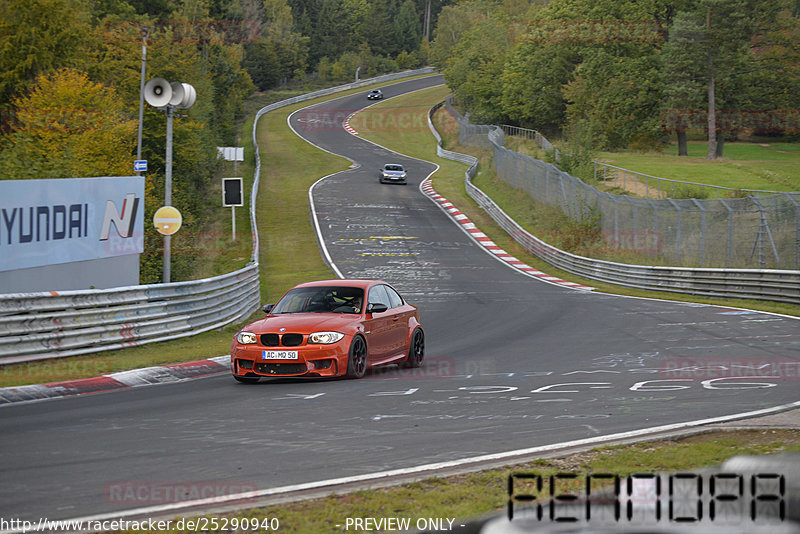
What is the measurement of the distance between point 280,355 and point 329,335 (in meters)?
0.74

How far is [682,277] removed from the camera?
2886 centimetres

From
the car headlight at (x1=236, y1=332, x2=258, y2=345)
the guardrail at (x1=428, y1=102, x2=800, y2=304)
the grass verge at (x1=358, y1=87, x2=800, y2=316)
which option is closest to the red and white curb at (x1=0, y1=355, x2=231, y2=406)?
the car headlight at (x1=236, y1=332, x2=258, y2=345)

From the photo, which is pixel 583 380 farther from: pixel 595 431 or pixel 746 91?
pixel 746 91

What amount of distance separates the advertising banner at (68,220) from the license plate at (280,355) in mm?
5386

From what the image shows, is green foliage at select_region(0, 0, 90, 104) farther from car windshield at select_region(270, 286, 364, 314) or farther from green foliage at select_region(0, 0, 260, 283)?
car windshield at select_region(270, 286, 364, 314)

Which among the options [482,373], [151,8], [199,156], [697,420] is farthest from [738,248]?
[151,8]

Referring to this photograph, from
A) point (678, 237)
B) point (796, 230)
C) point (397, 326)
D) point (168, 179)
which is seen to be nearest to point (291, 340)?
point (397, 326)

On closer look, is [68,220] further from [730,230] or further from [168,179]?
[730,230]

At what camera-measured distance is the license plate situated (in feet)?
41.4

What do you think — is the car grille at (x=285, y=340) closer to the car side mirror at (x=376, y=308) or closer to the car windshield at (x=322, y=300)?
the car windshield at (x=322, y=300)

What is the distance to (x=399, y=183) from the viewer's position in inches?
2431

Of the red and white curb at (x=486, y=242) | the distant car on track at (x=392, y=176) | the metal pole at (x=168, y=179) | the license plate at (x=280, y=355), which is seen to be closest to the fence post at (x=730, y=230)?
the red and white curb at (x=486, y=242)

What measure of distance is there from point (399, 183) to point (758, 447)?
2145 inches

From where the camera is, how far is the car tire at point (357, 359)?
1291cm
